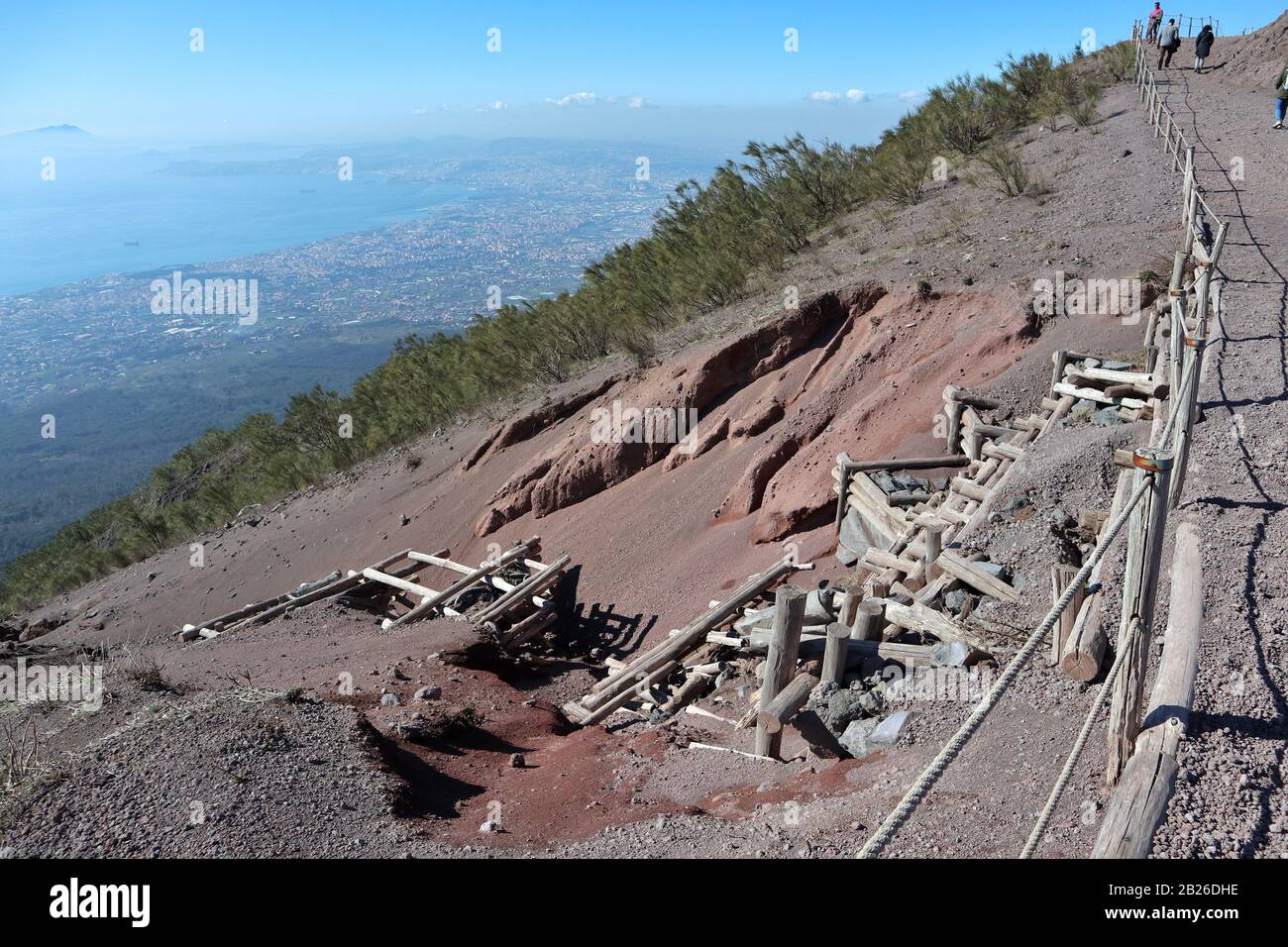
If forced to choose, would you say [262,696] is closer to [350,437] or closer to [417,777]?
[417,777]

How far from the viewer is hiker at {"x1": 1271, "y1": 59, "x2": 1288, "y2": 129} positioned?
59.6 ft

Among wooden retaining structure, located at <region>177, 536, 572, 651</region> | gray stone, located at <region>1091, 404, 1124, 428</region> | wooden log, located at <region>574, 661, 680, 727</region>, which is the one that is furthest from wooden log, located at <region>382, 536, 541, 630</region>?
gray stone, located at <region>1091, 404, 1124, 428</region>

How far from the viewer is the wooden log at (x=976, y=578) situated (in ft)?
22.0

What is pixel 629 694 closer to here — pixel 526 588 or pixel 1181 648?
pixel 526 588

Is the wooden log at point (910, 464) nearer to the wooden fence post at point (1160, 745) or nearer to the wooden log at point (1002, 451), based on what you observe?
the wooden log at point (1002, 451)

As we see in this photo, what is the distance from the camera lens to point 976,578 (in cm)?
696

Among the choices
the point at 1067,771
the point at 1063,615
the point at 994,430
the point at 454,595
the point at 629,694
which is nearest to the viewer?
the point at 1067,771

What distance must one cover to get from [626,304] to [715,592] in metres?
10.5

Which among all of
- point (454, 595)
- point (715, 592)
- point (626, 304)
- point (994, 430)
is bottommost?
point (454, 595)

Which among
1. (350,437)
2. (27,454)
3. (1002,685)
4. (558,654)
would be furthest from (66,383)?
(1002,685)

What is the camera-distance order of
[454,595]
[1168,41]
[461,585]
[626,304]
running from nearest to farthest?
[454,595] < [461,585] < [626,304] < [1168,41]

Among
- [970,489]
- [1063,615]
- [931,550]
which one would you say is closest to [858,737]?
[1063,615]

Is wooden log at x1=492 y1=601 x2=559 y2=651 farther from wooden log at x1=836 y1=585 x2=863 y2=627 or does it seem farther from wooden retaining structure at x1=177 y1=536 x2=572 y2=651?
wooden log at x1=836 y1=585 x2=863 y2=627
